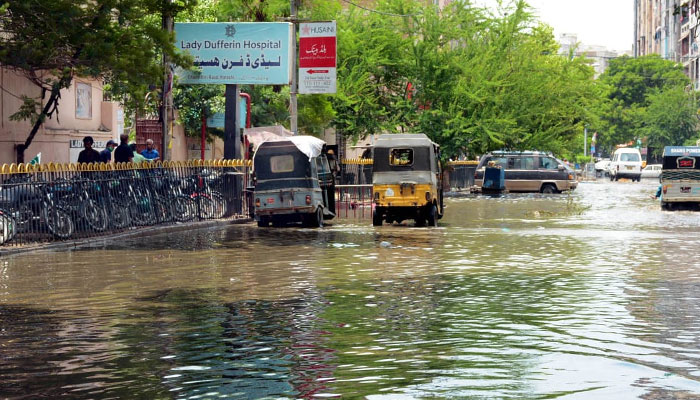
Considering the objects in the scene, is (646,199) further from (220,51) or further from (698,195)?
(220,51)

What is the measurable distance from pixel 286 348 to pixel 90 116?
30954 millimetres

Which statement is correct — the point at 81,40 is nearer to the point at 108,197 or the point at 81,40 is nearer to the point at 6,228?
the point at 108,197

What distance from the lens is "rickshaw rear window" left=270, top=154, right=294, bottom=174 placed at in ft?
96.2

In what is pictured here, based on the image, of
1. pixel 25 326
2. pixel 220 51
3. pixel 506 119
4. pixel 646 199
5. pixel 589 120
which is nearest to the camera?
pixel 25 326

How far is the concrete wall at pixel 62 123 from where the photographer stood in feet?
103

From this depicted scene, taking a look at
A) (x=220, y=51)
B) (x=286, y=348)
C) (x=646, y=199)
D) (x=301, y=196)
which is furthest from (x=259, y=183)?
(x=646, y=199)

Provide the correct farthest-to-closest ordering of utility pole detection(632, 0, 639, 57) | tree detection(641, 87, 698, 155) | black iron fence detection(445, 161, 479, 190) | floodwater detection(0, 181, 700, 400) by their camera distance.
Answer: utility pole detection(632, 0, 639, 57) < tree detection(641, 87, 698, 155) < black iron fence detection(445, 161, 479, 190) < floodwater detection(0, 181, 700, 400)

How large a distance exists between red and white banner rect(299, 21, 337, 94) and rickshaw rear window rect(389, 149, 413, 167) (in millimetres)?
6307

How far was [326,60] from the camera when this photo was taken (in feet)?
121

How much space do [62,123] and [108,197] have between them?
12.4 meters

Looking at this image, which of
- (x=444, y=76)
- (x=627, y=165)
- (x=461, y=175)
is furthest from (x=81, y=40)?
(x=627, y=165)

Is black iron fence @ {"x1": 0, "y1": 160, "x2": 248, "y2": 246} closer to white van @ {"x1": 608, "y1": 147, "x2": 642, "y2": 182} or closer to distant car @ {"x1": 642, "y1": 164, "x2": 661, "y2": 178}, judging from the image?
white van @ {"x1": 608, "y1": 147, "x2": 642, "y2": 182}

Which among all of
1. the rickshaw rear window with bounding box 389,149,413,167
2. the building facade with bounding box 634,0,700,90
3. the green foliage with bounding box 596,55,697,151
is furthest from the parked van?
the green foliage with bounding box 596,55,697,151

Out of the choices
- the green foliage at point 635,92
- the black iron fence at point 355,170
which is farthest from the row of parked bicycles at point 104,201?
the green foliage at point 635,92
